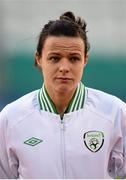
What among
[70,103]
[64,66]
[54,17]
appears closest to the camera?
[64,66]

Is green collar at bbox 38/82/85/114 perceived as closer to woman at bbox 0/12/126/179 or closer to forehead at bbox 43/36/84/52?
woman at bbox 0/12/126/179

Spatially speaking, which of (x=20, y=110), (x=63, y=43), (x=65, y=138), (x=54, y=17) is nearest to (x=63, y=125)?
(x=65, y=138)

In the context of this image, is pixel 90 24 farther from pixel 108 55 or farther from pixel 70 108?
pixel 70 108

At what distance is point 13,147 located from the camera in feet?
6.54

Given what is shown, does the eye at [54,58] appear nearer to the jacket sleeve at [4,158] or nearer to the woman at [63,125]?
the woman at [63,125]

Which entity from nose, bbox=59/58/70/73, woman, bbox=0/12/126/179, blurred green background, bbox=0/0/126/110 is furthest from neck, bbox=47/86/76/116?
blurred green background, bbox=0/0/126/110

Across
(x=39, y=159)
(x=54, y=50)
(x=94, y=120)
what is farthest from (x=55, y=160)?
(x=54, y=50)

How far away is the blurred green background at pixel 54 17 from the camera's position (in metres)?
5.48

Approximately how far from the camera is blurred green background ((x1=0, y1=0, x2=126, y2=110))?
5480 millimetres

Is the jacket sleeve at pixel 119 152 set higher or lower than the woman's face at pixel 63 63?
lower

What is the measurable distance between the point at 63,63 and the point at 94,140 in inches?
11.9

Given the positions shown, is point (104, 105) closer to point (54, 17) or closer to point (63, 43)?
point (63, 43)

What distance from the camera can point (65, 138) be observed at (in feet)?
6.45

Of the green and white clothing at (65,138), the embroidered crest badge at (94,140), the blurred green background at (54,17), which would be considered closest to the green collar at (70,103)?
the green and white clothing at (65,138)
